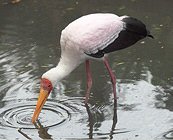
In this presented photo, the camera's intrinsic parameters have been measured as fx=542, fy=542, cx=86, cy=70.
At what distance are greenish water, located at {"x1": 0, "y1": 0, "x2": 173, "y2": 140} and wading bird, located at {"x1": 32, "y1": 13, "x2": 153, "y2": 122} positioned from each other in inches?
13.1

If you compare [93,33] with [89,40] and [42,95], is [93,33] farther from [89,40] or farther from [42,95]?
[42,95]

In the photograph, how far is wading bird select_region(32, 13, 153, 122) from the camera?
17.8ft

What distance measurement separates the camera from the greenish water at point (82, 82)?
532cm

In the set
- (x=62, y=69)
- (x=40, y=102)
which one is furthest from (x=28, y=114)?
(x=62, y=69)

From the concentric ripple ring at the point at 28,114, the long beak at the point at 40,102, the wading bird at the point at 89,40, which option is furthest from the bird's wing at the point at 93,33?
the concentric ripple ring at the point at 28,114

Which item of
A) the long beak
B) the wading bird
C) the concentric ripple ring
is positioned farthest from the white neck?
the concentric ripple ring

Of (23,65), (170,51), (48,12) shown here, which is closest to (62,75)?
(23,65)

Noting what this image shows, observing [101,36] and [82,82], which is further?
[82,82]

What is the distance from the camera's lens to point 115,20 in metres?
5.61

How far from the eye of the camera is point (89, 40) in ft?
17.8

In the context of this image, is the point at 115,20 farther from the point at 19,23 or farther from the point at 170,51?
the point at 19,23

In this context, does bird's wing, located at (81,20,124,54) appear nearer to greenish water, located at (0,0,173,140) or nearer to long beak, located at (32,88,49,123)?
long beak, located at (32,88,49,123)

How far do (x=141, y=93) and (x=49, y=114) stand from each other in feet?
3.59

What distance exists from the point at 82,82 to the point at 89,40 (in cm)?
107
